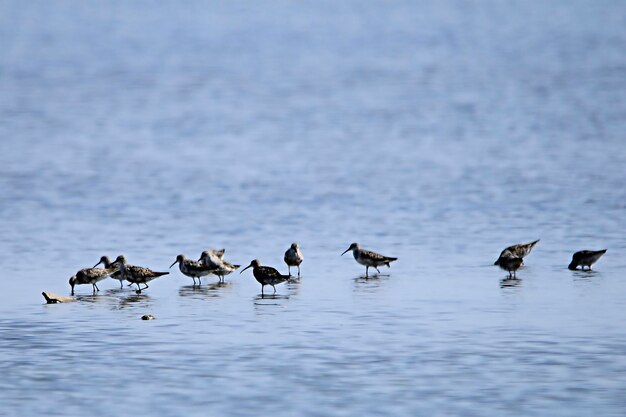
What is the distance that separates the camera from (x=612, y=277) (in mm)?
23062

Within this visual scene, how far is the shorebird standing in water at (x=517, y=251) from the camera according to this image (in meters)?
23.7

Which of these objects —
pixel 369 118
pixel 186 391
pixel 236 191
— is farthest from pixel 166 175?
pixel 186 391

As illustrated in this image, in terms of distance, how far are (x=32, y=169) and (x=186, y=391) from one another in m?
23.6

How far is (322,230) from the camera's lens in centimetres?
2909

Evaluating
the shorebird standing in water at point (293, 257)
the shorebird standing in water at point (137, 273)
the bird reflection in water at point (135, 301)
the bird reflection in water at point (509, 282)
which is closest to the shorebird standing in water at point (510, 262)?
the bird reflection in water at point (509, 282)

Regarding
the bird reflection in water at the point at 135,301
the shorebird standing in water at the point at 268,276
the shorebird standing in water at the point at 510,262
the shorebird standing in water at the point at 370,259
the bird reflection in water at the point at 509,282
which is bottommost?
the bird reflection in water at the point at 135,301

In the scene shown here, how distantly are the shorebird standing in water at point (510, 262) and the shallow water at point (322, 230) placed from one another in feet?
0.87

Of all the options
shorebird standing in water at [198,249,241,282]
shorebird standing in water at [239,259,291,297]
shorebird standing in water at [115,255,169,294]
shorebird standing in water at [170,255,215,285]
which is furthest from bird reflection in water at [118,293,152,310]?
shorebird standing in water at [239,259,291,297]

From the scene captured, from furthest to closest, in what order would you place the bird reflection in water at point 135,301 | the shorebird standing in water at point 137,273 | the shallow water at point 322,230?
1. the shorebird standing in water at point 137,273
2. the bird reflection in water at point 135,301
3. the shallow water at point 322,230

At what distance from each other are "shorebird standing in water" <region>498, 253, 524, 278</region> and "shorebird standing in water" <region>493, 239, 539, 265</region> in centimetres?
7

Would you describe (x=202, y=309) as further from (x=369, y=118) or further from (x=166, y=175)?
(x=369, y=118)

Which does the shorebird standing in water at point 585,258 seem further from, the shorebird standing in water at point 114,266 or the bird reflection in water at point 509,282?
the shorebird standing in water at point 114,266

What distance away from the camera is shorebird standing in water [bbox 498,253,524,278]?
2342 centimetres

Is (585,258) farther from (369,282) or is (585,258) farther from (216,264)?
(216,264)
